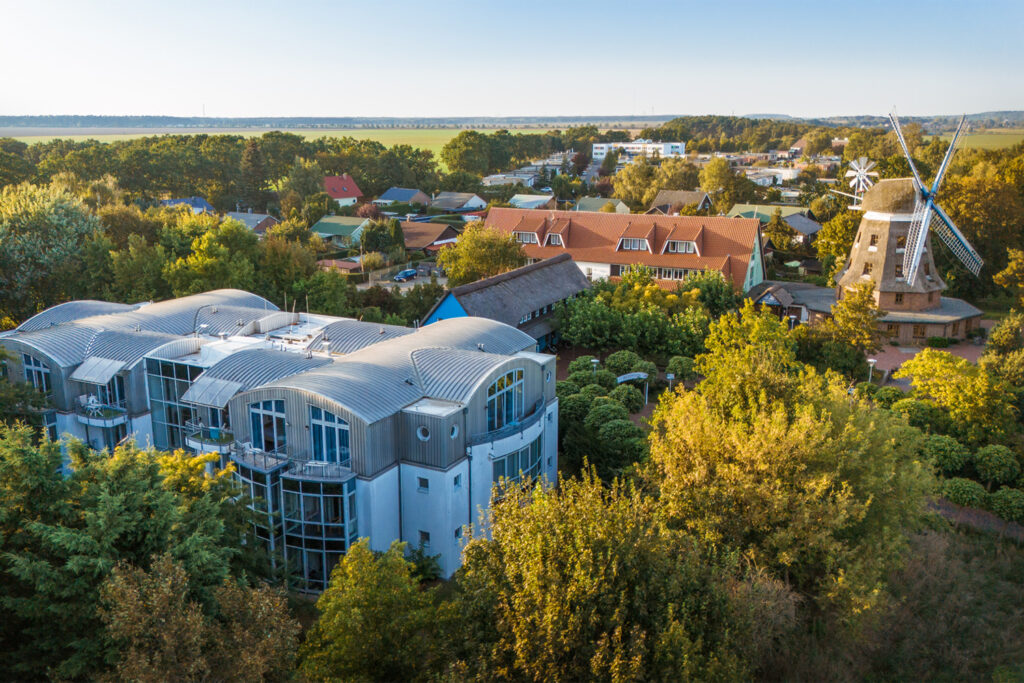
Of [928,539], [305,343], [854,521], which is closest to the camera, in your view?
[854,521]

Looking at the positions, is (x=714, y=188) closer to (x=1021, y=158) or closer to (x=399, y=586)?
(x=1021, y=158)

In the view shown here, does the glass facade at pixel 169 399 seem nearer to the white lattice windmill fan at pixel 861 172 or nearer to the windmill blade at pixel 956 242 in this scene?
the windmill blade at pixel 956 242

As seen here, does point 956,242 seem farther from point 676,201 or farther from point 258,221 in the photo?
point 258,221

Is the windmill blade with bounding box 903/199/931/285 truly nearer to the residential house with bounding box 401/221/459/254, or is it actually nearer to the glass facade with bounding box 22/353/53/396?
the residential house with bounding box 401/221/459/254

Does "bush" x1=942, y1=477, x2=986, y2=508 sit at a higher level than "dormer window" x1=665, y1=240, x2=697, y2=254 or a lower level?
lower

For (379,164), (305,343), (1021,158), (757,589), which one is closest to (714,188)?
(1021,158)

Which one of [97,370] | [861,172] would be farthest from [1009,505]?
[861,172]

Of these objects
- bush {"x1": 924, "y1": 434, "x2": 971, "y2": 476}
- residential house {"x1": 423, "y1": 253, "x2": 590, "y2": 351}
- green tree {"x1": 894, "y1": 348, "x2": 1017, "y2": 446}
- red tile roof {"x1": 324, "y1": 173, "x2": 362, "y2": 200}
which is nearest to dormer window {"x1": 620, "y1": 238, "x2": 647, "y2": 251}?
residential house {"x1": 423, "y1": 253, "x2": 590, "y2": 351}
